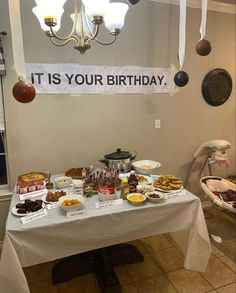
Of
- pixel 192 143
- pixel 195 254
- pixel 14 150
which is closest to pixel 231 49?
pixel 192 143

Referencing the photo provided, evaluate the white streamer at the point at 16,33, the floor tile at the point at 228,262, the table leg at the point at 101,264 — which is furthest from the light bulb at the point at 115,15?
the floor tile at the point at 228,262

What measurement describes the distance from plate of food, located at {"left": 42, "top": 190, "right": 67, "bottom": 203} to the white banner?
3.51ft

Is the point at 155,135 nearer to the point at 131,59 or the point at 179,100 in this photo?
the point at 179,100

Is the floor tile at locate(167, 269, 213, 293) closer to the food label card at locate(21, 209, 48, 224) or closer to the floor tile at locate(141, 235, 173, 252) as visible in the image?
the floor tile at locate(141, 235, 173, 252)

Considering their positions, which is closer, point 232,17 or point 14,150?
point 14,150

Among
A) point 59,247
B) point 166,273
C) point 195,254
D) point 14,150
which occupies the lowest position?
point 166,273

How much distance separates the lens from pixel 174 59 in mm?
2881

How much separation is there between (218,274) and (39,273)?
1.58m

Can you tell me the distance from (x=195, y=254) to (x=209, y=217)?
55.8 inches

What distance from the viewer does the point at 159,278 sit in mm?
2133

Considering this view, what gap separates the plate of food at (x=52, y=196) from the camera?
5.99 feet

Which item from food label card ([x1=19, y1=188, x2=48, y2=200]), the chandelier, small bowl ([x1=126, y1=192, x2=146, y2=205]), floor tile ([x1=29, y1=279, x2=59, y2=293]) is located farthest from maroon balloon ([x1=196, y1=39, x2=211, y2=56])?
floor tile ([x1=29, y1=279, x2=59, y2=293])

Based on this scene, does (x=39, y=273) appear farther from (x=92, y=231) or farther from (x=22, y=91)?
(x=22, y=91)

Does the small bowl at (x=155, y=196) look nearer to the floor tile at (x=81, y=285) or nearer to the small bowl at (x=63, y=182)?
the small bowl at (x=63, y=182)
